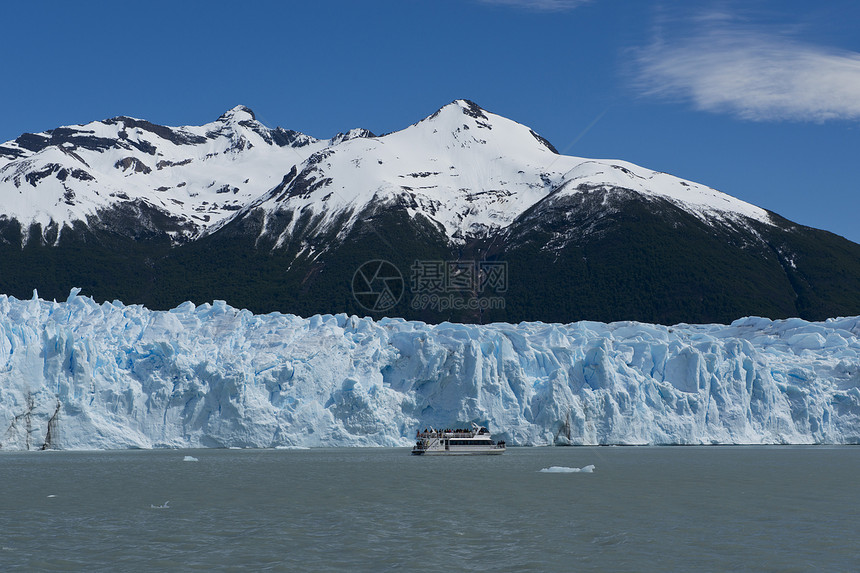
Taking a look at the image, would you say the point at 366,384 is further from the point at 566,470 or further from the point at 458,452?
the point at 566,470

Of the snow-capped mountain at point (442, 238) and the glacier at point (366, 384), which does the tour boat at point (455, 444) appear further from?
the snow-capped mountain at point (442, 238)

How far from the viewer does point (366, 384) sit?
2105 inches

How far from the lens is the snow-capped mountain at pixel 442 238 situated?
406 feet

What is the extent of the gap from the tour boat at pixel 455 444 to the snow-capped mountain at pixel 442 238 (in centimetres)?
6715

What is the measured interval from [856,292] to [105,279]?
10383 cm

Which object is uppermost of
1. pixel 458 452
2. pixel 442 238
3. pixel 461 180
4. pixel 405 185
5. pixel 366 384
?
pixel 461 180

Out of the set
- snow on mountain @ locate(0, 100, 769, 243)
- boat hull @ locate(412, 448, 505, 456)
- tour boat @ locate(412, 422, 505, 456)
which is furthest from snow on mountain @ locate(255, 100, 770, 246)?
boat hull @ locate(412, 448, 505, 456)

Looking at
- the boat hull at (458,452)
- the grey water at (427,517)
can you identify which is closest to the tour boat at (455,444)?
the boat hull at (458,452)

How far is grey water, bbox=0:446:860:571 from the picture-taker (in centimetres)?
1934

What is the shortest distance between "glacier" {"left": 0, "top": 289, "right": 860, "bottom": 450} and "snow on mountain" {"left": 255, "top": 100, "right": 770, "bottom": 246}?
300 feet

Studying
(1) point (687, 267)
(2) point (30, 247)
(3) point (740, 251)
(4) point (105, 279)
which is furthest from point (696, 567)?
(2) point (30, 247)

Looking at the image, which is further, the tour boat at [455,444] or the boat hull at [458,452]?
the tour boat at [455,444]

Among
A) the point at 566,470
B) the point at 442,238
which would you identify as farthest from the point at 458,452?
the point at 442,238

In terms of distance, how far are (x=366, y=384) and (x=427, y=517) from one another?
28.3 m
